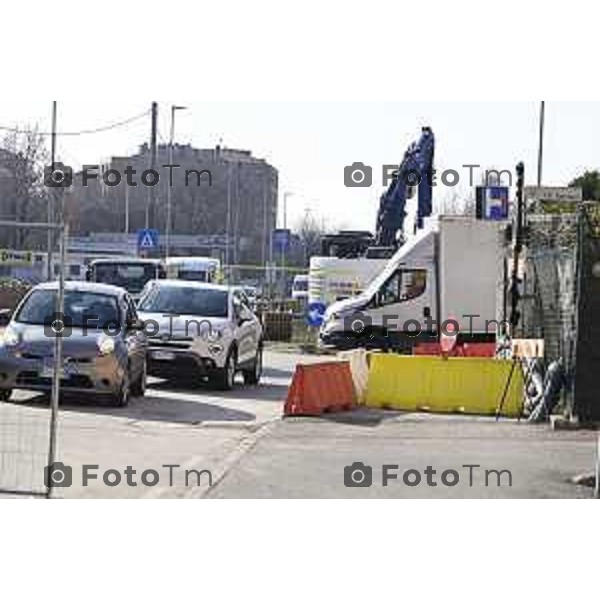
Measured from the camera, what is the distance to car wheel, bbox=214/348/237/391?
1938 centimetres

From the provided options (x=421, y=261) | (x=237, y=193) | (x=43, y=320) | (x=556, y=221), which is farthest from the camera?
(x=237, y=193)

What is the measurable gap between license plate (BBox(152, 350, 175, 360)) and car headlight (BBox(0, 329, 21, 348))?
13.2 feet

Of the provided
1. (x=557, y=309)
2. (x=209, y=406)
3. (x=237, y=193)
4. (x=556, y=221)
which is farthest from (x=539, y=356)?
(x=237, y=193)

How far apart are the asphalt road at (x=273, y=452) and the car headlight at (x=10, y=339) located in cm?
78

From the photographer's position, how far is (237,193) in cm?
5534

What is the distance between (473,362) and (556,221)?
2.94 meters

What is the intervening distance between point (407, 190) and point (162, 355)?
15957 millimetres

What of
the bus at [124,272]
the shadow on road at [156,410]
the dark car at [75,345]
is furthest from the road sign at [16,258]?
the bus at [124,272]

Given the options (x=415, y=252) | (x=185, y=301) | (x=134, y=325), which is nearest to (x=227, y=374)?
(x=185, y=301)

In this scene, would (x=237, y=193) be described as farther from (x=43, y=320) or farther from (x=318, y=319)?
(x=43, y=320)

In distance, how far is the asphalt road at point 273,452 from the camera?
991 centimetres

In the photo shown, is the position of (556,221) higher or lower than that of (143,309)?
higher

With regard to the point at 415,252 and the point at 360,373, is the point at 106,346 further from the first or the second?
the point at 415,252

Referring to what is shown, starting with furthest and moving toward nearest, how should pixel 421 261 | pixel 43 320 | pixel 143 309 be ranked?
pixel 421 261 → pixel 143 309 → pixel 43 320
